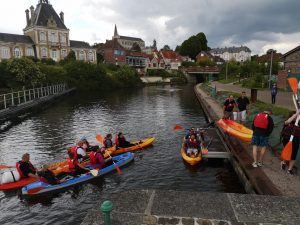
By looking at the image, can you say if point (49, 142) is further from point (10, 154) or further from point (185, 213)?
point (185, 213)

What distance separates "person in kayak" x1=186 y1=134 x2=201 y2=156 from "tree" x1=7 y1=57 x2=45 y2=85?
1274 inches

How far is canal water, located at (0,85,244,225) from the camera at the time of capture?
10.1 metres

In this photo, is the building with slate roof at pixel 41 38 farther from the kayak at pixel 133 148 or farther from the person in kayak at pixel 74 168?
the person in kayak at pixel 74 168

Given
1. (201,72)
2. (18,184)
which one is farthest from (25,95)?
(201,72)

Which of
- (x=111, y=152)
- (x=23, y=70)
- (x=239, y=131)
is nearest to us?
(x=239, y=131)

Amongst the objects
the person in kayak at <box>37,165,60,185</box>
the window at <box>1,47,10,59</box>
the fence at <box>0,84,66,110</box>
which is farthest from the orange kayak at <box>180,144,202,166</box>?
the window at <box>1,47,10,59</box>

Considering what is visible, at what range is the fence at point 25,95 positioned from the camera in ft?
97.1

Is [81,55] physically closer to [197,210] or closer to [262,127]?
[262,127]

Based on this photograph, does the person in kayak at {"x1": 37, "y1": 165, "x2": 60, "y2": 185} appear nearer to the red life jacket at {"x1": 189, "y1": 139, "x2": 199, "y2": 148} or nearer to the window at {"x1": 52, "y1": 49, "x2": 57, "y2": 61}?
the red life jacket at {"x1": 189, "y1": 139, "x2": 199, "y2": 148}

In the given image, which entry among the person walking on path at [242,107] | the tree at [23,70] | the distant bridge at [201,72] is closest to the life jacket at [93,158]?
the person walking on path at [242,107]

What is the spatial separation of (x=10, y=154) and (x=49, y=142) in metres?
2.90

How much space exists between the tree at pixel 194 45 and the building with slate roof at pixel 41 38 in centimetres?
6656

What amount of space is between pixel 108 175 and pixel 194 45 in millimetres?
125023

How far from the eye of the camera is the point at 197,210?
631 centimetres
